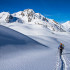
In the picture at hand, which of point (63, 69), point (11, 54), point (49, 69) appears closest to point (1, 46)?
point (11, 54)

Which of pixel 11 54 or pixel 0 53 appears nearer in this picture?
pixel 0 53

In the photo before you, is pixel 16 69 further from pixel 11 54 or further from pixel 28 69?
pixel 11 54

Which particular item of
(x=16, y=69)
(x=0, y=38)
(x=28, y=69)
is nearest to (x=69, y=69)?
(x=28, y=69)

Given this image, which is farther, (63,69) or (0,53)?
(0,53)

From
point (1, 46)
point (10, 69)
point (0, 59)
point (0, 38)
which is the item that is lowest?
point (10, 69)

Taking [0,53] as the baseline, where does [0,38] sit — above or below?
above

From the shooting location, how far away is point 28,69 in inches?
273

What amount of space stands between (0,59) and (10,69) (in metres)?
2.11

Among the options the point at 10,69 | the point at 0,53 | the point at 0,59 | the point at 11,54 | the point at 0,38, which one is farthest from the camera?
the point at 0,38

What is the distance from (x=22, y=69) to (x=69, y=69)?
284 cm

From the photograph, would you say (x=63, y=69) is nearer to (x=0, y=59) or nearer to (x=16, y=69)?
(x=16, y=69)

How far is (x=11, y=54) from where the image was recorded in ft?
33.7

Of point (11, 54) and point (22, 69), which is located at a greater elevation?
point (11, 54)

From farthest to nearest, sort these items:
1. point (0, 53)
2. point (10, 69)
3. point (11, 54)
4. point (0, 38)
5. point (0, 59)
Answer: point (0, 38), point (11, 54), point (0, 53), point (0, 59), point (10, 69)
